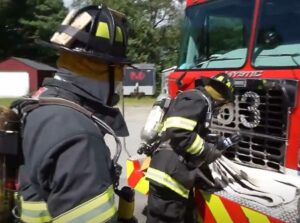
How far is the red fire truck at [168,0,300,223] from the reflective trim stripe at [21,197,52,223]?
6.08 ft

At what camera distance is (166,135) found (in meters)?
3.61

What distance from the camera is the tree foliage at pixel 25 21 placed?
39.9m

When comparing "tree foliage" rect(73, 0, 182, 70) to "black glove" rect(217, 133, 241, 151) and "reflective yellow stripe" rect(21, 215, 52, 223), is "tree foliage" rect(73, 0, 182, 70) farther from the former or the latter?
"reflective yellow stripe" rect(21, 215, 52, 223)

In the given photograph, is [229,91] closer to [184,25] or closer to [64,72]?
[184,25]

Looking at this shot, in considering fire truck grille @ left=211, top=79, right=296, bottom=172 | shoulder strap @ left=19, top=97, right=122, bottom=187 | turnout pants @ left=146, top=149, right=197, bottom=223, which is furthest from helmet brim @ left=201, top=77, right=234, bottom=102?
shoulder strap @ left=19, top=97, right=122, bottom=187

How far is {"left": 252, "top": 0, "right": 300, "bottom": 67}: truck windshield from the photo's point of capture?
3.64 meters

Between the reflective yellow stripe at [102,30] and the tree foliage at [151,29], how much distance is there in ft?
99.3

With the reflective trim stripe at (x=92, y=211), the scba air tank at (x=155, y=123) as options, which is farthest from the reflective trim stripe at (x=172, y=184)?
the reflective trim stripe at (x=92, y=211)

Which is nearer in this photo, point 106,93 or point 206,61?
point 106,93

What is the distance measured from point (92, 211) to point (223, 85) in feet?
7.62

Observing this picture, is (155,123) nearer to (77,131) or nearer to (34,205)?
(34,205)

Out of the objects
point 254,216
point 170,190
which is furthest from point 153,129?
point 254,216

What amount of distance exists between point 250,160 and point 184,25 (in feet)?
5.60

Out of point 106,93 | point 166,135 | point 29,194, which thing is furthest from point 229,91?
point 29,194
